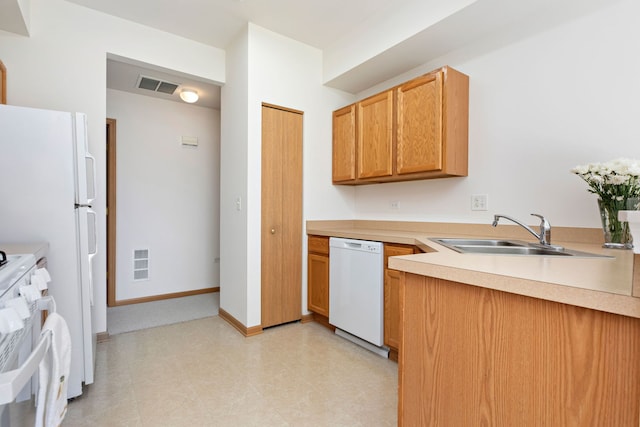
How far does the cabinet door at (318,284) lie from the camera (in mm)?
2816

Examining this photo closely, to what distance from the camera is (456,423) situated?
3.21 ft

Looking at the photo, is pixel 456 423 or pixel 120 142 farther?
pixel 120 142

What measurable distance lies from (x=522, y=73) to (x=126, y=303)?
434 centimetres

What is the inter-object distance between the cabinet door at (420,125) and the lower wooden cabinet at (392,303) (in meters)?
0.68

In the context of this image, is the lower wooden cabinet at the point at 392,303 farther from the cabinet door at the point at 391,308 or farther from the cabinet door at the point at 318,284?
the cabinet door at the point at 318,284

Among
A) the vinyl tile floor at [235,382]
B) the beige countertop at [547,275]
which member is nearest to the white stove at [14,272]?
the vinyl tile floor at [235,382]

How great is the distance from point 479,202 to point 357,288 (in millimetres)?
1143

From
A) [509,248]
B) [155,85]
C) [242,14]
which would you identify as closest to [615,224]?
[509,248]

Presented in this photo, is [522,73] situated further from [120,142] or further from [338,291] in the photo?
[120,142]

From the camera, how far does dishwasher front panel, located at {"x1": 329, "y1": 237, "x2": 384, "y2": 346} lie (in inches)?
90.4

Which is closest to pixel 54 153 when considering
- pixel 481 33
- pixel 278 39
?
pixel 278 39

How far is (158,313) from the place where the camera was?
3.25 meters

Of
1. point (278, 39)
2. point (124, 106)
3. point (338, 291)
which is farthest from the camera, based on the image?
point (124, 106)

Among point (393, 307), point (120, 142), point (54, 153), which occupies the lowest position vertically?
point (393, 307)
